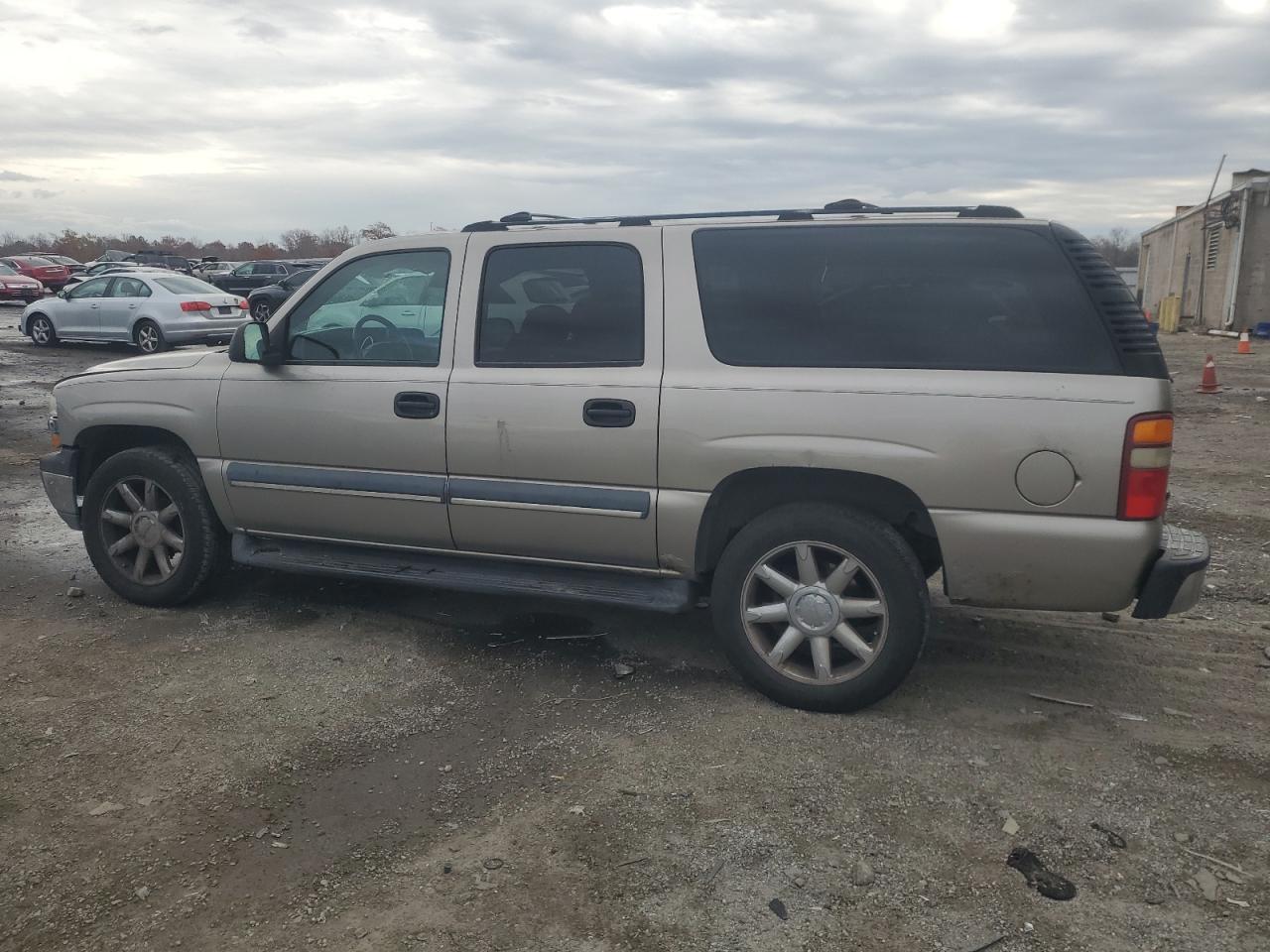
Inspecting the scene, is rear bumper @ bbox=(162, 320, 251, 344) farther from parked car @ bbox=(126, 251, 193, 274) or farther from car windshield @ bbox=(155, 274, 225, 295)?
parked car @ bbox=(126, 251, 193, 274)

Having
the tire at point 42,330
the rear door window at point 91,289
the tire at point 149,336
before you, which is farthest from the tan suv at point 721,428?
the tire at point 42,330

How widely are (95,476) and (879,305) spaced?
3992 mm

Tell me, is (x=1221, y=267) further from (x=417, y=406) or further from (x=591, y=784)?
(x=591, y=784)

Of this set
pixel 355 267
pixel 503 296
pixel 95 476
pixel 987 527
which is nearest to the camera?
pixel 987 527

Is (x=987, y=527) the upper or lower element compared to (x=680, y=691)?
upper

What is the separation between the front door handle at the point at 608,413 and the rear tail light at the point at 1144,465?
1822mm

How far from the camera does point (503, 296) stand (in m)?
4.54

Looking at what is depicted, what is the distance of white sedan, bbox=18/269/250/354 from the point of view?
1745cm

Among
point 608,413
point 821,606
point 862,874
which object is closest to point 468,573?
point 608,413

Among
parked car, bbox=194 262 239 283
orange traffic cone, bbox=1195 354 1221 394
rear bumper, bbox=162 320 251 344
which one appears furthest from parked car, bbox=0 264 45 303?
orange traffic cone, bbox=1195 354 1221 394

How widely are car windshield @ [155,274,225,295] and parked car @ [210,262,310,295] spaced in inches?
497

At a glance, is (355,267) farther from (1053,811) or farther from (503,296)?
(1053,811)

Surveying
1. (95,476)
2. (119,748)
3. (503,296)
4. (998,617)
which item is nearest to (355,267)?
(503,296)

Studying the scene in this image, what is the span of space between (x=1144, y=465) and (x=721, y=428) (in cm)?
150
